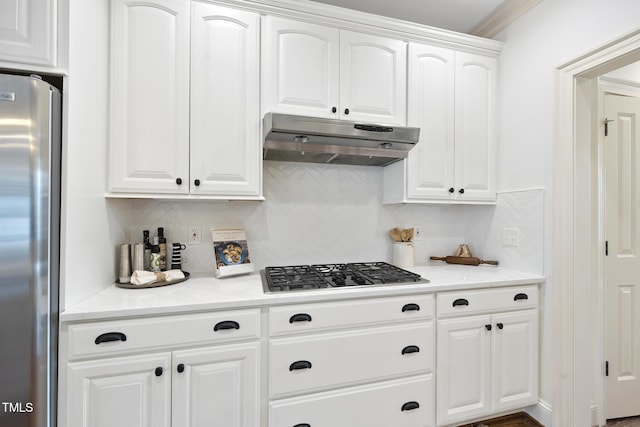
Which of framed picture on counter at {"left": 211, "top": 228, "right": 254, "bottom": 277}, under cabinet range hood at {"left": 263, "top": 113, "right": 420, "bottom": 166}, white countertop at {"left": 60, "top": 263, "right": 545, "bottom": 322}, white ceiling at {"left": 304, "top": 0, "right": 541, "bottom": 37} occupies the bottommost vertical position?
white countertop at {"left": 60, "top": 263, "right": 545, "bottom": 322}

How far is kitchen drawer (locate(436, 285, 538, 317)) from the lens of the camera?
1706 millimetres

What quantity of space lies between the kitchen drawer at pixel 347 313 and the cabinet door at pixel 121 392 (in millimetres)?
507

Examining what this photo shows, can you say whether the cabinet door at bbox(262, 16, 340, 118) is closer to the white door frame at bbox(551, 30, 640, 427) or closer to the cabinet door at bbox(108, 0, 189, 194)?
the cabinet door at bbox(108, 0, 189, 194)

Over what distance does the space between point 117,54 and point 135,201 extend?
32.2 inches

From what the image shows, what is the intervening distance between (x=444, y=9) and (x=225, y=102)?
1707mm

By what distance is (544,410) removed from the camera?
185cm

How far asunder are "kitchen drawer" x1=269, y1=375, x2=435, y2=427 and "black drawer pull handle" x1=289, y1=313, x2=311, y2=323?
383 millimetres

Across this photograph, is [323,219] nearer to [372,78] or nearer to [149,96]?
[372,78]

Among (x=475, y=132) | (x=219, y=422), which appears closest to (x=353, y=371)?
(x=219, y=422)

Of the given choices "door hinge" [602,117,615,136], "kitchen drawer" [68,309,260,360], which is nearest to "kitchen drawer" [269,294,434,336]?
"kitchen drawer" [68,309,260,360]

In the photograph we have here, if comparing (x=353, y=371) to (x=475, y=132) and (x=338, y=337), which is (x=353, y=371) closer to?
(x=338, y=337)

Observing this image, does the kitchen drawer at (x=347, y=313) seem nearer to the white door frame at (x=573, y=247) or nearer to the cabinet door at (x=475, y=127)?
the white door frame at (x=573, y=247)

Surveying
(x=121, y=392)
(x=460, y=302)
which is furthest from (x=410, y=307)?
(x=121, y=392)

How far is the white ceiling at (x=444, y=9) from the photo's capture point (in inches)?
80.8
